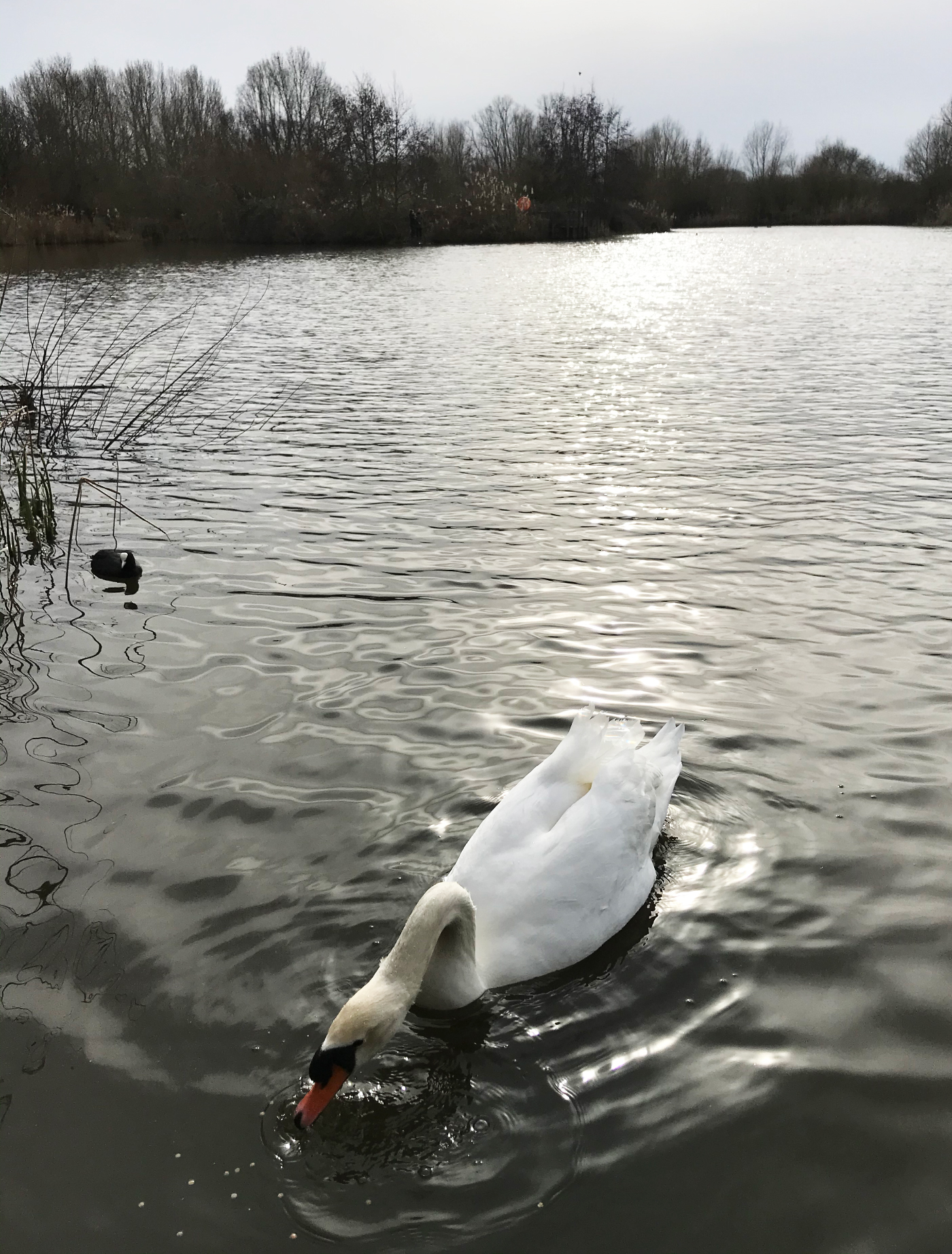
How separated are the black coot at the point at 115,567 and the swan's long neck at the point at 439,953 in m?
5.24

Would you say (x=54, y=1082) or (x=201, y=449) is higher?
(x=201, y=449)

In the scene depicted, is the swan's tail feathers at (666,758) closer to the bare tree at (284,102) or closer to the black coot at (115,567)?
the black coot at (115,567)

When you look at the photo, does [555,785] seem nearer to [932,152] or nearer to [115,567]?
[115,567]

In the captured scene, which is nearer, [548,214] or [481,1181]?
[481,1181]

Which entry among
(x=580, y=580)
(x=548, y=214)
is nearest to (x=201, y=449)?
(x=580, y=580)

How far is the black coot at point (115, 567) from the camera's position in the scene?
25.9 ft

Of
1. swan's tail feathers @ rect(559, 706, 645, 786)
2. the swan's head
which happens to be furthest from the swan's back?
the swan's head

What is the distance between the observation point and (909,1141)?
3.05 metres

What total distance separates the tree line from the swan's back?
3779 cm

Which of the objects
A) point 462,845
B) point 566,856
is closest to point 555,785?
point 566,856

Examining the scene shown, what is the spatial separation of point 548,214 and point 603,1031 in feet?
202

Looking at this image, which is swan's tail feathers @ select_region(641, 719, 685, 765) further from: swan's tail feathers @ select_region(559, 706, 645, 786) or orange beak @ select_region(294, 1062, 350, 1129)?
orange beak @ select_region(294, 1062, 350, 1129)

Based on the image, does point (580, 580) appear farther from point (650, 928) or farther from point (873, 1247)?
point (873, 1247)

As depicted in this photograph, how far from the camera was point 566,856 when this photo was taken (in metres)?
3.82
